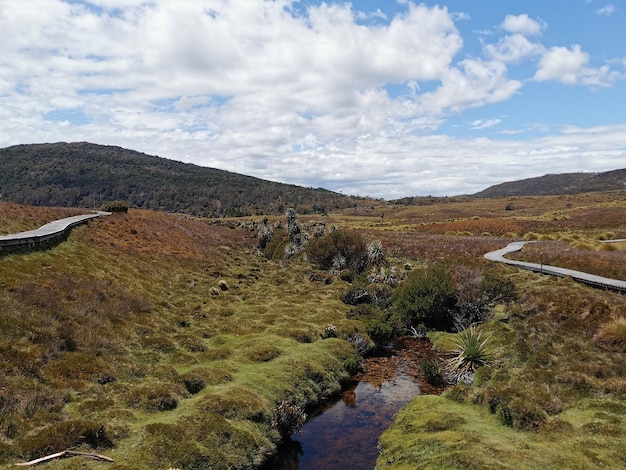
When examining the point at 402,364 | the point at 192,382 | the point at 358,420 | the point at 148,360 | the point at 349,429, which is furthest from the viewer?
the point at 402,364

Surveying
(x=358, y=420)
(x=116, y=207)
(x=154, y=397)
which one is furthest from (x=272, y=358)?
(x=116, y=207)

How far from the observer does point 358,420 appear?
2072 centimetres

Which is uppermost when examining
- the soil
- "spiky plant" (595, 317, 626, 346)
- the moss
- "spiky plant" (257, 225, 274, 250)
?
"spiky plant" (257, 225, 274, 250)

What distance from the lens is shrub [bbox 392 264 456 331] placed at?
1312 inches

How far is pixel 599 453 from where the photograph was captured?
13.4 m

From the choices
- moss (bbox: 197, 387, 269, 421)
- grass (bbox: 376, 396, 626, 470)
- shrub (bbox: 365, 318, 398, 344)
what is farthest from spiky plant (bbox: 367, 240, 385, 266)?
moss (bbox: 197, 387, 269, 421)

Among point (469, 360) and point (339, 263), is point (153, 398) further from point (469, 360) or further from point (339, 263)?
point (339, 263)

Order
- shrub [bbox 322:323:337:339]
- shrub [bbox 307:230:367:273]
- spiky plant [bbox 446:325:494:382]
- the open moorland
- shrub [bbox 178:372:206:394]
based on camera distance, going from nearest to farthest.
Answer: the open moorland, shrub [bbox 178:372:206:394], spiky plant [bbox 446:325:494:382], shrub [bbox 322:323:337:339], shrub [bbox 307:230:367:273]

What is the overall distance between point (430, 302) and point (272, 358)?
14703 mm

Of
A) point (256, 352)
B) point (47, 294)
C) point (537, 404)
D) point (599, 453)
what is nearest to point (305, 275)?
point (256, 352)

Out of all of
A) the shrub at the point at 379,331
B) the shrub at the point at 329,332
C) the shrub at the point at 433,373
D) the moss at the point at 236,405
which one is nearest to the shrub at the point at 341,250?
the shrub at the point at 379,331

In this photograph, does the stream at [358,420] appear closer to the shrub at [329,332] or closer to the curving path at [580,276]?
the shrub at [329,332]

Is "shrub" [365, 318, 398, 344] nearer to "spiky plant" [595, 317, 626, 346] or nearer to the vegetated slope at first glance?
the vegetated slope

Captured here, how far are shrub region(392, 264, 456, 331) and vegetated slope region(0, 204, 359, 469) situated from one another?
17.0 ft
